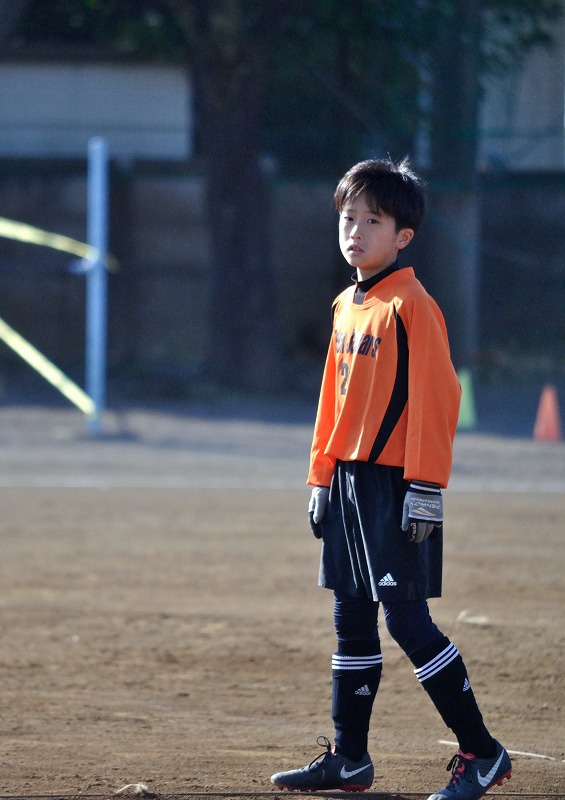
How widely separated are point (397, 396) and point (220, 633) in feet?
8.27

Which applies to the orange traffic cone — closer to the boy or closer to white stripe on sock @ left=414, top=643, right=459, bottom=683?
the boy

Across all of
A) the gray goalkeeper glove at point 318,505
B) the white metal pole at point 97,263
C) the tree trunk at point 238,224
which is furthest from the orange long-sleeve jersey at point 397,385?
the tree trunk at point 238,224

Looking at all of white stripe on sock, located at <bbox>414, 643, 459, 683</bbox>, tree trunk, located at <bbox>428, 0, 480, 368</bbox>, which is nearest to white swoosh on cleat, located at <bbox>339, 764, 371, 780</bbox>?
white stripe on sock, located at <bbox>414, 643, 459, 683</bbox>

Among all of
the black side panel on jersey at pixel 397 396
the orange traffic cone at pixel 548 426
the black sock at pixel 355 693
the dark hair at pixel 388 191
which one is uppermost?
the dark hair at pixel 388 191

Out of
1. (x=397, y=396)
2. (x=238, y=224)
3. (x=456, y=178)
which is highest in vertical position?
(x=456, y=178)

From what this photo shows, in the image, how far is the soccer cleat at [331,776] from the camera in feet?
12.4

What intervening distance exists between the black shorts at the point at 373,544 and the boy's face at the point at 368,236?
62cm

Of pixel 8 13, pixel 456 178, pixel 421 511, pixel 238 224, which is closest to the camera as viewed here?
pixel 421 511

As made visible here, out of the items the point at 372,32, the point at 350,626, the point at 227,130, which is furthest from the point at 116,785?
the point at 372,32

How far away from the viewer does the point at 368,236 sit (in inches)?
148

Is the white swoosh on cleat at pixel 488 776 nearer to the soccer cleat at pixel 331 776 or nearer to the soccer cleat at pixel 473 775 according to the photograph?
the soccer cleat at pixel 473 775

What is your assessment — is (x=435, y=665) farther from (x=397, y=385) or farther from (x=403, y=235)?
(x=403, y=235)

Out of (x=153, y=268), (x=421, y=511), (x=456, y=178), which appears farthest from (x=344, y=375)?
(x=153, y=268)

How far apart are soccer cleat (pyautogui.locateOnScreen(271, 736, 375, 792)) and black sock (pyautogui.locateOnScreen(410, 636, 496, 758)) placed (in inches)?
12.4
